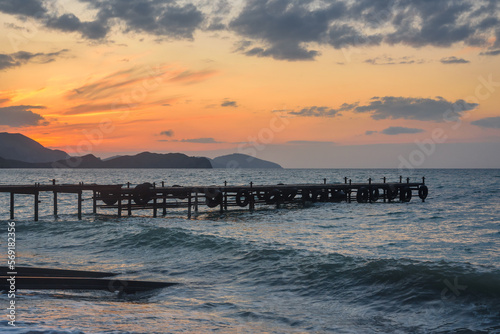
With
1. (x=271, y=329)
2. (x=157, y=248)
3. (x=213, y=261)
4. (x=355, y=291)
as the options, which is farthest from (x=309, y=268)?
(x=157, y=248)

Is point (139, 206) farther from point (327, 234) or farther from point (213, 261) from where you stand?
point (213, 261)

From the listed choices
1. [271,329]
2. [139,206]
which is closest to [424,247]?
[271,329]

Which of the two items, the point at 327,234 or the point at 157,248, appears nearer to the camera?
the point at 157,248

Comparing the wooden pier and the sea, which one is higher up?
the wooden pier

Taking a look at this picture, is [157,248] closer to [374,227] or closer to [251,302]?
[251,302]

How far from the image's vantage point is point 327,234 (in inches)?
1110

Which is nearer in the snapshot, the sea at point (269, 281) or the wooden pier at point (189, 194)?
the sea at point (269, 281)

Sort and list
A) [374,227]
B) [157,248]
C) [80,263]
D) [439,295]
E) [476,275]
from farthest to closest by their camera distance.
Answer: [374,227] → [157,248] → [80,263] → [476,275] → [439,295]

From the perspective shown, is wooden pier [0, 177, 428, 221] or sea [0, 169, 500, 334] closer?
sea [0, 169, 500, 334]

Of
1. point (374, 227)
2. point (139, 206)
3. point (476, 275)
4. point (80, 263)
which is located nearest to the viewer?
point (476, 275)

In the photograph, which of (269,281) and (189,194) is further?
(189,194)

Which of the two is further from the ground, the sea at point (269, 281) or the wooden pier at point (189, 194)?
the wooden pier at point (189, 194)

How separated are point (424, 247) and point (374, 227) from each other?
8722mm

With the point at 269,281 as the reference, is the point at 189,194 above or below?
above
